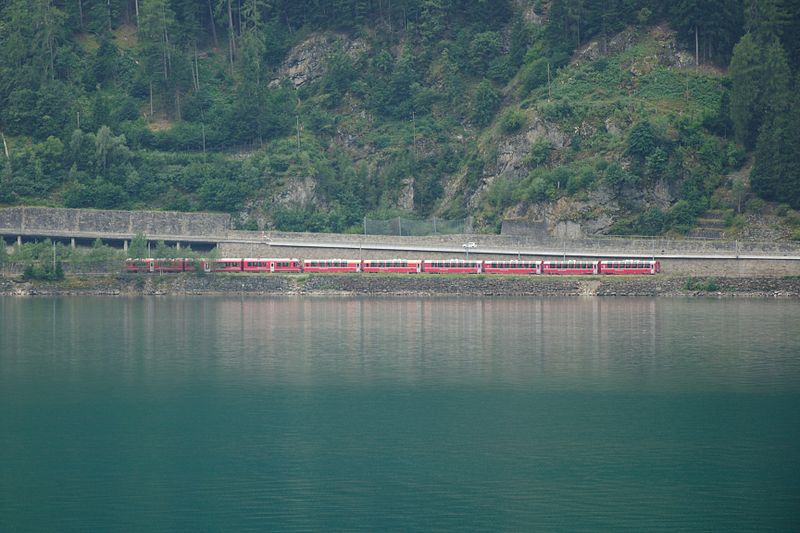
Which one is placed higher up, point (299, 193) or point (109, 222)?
point (299, 193)

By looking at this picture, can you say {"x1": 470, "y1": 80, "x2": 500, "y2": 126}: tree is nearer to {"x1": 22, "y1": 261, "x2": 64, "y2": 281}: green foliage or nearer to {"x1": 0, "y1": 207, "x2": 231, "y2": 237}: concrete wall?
{"x1": 0, "y1": 207, "x2": 231, "y2": 237}: concrete wall

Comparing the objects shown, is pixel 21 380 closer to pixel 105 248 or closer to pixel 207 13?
pixel 105 248

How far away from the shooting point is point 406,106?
103000 millimetres

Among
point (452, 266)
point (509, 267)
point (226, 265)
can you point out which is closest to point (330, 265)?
point (226, 265)

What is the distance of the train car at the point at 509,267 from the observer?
3204 inches

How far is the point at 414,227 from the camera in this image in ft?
Result: 289

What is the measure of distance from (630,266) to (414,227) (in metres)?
17.8

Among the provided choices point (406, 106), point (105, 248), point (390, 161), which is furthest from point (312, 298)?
point (406, 106)

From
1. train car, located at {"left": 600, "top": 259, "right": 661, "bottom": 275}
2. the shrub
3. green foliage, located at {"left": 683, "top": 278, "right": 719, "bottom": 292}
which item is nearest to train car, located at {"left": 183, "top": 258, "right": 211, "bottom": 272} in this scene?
train car, located at {"left": 600, "top": 259, "right": 661, "bottom": 275}

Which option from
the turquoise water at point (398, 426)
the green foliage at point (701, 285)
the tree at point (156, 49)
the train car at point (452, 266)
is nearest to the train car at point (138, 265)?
the turquoise water at point (398, 426)

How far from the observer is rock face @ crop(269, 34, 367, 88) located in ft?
357

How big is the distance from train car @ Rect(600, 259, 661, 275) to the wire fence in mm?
12946

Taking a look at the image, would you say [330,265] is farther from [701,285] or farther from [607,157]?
[701,285]

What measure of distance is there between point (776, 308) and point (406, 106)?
44.3 m
